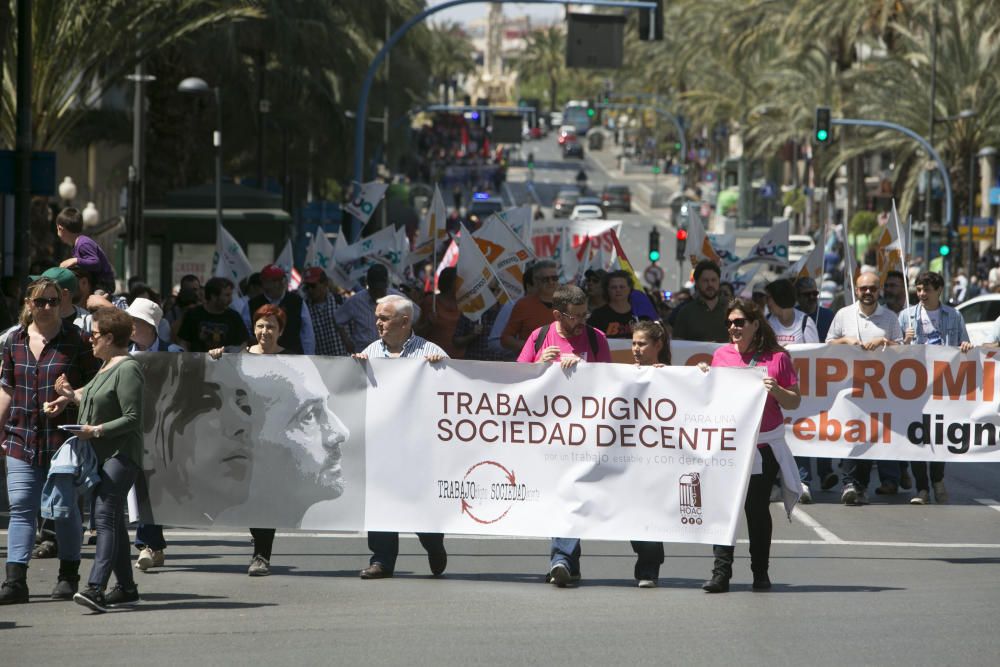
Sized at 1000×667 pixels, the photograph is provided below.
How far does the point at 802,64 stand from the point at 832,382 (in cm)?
4737

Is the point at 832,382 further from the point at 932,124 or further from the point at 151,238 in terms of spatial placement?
the point at 932,124

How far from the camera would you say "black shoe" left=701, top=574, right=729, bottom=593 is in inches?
368

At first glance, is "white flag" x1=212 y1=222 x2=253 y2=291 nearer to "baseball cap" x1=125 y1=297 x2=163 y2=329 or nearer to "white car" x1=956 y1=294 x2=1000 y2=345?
"baseball cap" x1=125 y1=297 x2=163 y2=329

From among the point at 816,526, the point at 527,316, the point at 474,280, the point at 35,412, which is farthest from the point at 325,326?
the point at 35,412

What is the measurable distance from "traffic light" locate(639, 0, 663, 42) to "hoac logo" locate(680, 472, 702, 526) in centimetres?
1922

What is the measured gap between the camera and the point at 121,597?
8.78 metres

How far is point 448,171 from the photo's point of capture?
115 m

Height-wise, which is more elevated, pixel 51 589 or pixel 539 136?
pixel 539 136

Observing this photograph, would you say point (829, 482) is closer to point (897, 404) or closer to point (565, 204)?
point (897, 404)

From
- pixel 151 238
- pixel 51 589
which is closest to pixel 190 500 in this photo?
pixel 51 589

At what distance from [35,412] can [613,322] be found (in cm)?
468

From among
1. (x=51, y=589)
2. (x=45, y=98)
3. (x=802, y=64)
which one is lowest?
(x=51, y=589)

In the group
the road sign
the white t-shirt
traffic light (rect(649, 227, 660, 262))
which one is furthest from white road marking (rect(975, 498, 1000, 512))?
the road sign

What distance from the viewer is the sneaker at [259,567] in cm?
977
